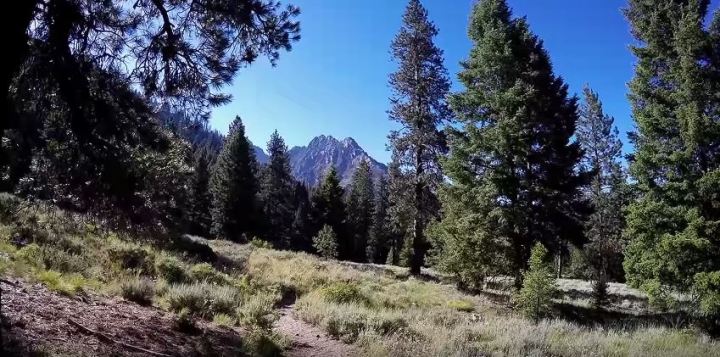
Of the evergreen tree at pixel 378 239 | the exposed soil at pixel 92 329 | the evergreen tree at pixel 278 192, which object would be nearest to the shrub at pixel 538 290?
the exposed soil at pixel 92 329

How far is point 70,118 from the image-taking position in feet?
17.8

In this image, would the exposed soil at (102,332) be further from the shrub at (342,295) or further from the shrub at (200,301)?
the shrub at (342,295)

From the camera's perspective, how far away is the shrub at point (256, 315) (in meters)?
7.79

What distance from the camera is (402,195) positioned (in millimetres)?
24312

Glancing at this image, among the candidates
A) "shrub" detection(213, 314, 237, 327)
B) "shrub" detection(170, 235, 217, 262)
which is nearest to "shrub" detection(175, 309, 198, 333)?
"shrub" detection(213, 314, 237, 327)

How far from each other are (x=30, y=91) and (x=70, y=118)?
61 centimetres

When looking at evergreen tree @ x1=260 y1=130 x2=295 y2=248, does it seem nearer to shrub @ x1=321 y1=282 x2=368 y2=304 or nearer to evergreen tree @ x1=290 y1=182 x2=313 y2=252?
evergreen tree @ x1=290 y1=182 x2=313 y2=252

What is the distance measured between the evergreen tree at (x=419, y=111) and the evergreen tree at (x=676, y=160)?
10.2 m

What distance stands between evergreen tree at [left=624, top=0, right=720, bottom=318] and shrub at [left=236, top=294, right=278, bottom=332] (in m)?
10.8

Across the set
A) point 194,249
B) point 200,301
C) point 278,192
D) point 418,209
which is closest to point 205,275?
point 200,301

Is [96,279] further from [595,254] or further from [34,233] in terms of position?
[595,254]

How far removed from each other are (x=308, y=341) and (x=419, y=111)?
18.2 meters

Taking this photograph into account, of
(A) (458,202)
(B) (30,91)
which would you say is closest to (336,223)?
(A) (458,202)

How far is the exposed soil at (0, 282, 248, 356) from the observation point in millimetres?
4476
